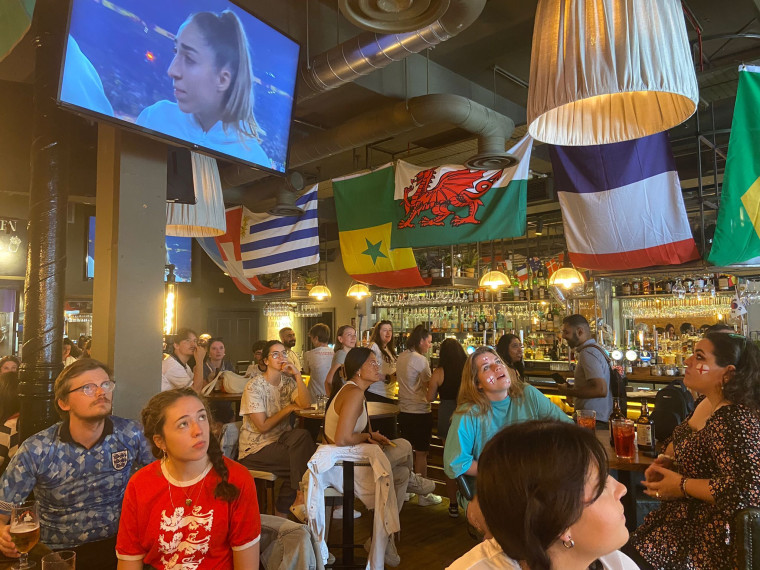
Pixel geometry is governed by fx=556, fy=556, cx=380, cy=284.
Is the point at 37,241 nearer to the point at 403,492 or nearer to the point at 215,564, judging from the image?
the point at 215,564

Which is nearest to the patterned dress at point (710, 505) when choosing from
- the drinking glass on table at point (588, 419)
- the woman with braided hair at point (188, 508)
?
the drinking glass on table at point (588, 419)

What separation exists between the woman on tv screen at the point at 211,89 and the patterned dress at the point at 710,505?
3352 mm

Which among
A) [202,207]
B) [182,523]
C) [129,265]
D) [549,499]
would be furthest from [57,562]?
[202,207]

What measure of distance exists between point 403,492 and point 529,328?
7465 millimetres

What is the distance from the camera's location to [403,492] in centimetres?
441

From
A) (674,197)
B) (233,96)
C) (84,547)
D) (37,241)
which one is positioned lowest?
(84,547)

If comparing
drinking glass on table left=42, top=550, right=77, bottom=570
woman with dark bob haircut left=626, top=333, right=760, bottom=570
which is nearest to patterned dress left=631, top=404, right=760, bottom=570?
woman with dark bob haircut left=626, top=333, right=760, bottom=570

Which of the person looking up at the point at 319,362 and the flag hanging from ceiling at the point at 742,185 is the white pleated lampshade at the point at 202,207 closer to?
the person looking up at the point at 319,362

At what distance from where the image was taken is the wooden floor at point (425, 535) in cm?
425

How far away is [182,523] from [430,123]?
431 cm

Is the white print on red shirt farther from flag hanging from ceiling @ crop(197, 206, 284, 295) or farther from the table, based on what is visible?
flag hanging from ceiling @ crop(197, 206, 284, 295)

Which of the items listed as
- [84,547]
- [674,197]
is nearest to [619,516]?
[84,547]

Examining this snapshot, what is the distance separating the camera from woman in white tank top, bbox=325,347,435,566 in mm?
3945

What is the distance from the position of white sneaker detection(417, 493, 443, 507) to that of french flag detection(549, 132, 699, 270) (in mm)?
2923
